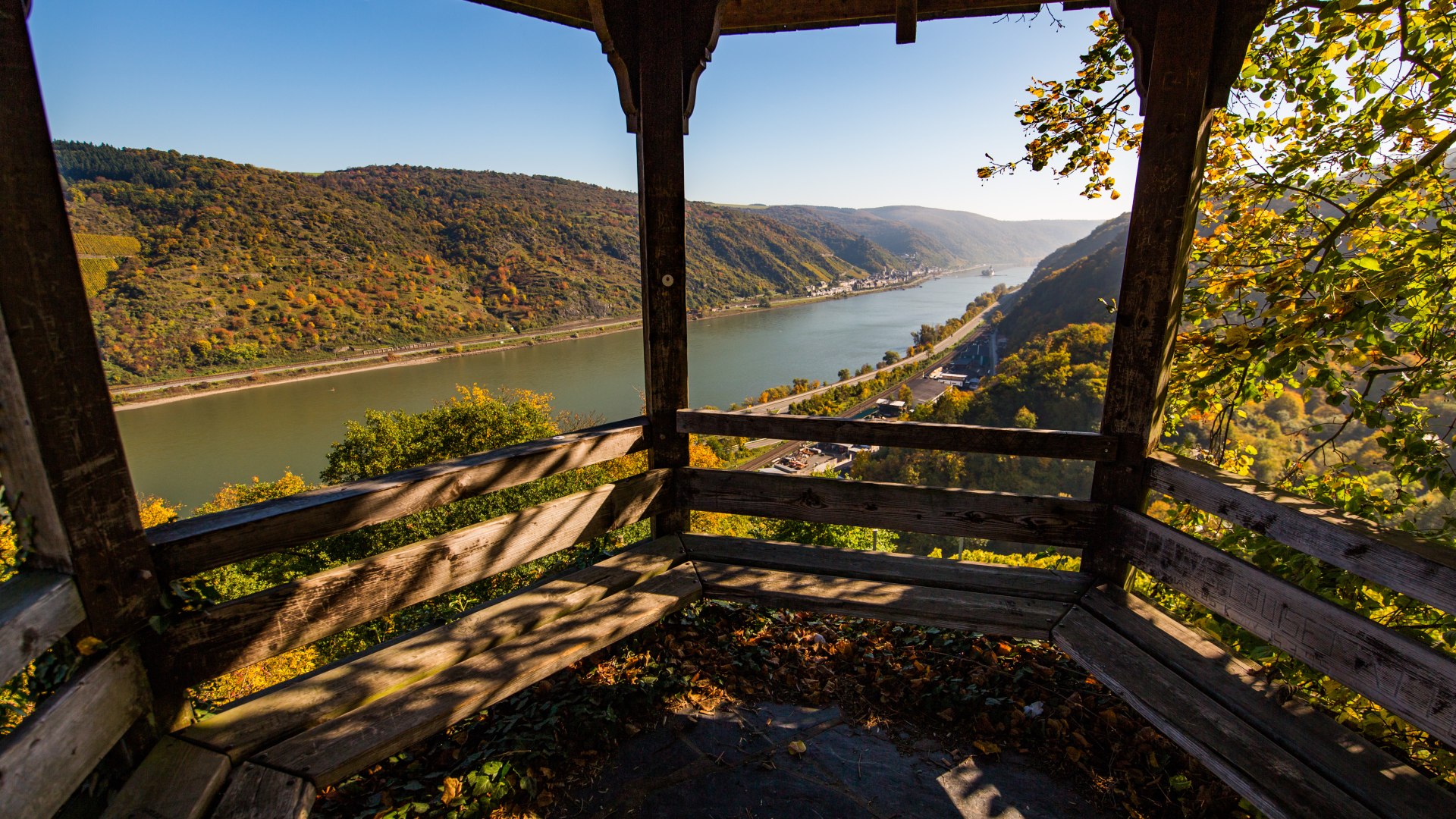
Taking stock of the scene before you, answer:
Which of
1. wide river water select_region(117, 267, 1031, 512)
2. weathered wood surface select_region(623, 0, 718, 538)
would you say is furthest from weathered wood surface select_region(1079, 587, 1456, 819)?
wide river water select_region(117, 267, 1031, 512)

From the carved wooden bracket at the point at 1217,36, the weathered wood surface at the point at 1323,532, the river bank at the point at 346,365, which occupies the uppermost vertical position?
the carved wooden bracket at the point at 1217,36

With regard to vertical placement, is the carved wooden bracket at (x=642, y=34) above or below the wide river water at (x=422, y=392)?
above

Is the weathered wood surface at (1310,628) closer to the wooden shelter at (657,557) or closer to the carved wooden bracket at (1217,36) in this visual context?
the wooden shelter at (657,557)

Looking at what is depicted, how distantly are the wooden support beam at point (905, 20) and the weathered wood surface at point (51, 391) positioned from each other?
3.06 meters

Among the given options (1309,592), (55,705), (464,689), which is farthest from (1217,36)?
(55,705)

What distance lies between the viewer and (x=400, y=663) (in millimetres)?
2146

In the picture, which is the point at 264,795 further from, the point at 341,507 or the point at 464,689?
the point at 341,507

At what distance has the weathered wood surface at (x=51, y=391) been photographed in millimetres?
1445

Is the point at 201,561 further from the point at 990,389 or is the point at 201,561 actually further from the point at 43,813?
the point at 990,389

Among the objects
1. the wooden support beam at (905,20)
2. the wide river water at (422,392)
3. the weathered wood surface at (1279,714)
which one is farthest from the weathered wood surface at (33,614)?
the wide river water at (422,392)

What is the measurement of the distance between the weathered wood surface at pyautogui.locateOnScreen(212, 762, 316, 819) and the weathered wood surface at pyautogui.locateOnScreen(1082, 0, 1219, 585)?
290 cm

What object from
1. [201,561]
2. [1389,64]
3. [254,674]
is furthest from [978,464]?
[201,561]

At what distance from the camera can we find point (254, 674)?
17625mm

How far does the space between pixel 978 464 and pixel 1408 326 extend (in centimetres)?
4606
